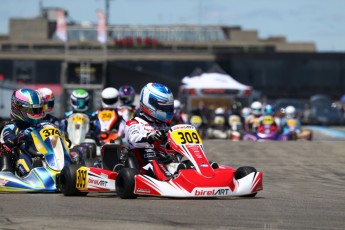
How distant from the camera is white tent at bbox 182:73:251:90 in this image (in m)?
42.6

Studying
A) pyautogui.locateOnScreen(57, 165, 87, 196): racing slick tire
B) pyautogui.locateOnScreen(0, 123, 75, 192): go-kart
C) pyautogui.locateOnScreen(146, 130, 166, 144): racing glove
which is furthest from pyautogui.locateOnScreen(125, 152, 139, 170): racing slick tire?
pyautogui.locateOnScreen(0, 123, 75, 192): go-kart

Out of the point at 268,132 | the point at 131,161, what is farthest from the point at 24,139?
the point at 268,132

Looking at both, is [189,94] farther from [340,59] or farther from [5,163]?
[340,59]

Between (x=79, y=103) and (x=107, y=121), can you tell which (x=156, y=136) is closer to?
(x=79, y=103)

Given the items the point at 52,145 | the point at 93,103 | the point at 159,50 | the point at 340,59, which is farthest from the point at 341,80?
the point at 52,145

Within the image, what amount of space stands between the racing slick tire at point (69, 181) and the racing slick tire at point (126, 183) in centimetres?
62

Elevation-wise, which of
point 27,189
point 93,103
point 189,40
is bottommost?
point 189,40

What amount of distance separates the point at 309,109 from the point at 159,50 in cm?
5376

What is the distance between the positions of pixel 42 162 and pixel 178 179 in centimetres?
224

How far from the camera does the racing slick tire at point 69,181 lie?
39.9 ft

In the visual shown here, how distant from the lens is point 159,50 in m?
115

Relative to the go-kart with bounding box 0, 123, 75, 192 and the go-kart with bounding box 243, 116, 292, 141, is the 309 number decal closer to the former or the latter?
the go-kart with bounding box 0, 123, 75, 192

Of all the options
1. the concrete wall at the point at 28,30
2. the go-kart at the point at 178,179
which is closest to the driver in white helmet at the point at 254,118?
the go-kart at the point at 178,179

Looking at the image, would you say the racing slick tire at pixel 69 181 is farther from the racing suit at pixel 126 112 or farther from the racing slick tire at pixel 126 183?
A: the racing suit at pixel 126 112
